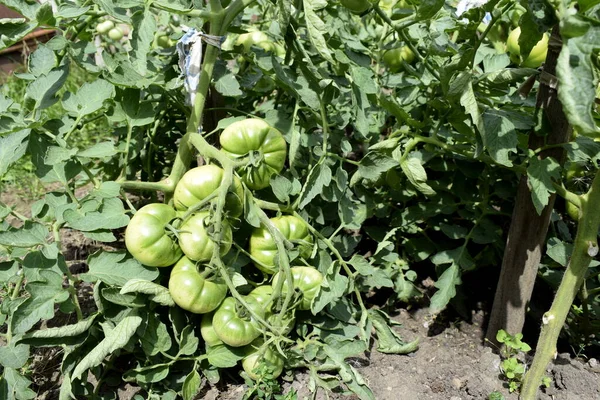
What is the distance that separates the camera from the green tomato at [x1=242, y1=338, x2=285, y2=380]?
4.25ft

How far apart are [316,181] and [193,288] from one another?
394 millimetres

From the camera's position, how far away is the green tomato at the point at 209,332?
1.36m

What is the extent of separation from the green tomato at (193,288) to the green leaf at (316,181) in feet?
0.99

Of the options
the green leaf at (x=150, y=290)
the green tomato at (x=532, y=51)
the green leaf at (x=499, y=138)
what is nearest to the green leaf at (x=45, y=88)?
the green leaf at (x=150, y=290)

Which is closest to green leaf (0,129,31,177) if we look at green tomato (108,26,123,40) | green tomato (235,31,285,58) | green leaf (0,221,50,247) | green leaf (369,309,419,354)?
green leaf (0,221,50,247)

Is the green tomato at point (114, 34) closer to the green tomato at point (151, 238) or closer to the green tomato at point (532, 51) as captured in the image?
the green tomato at point (151, 238)

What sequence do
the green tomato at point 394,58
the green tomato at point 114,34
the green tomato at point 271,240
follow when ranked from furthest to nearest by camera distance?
the green tomato at point 114,34 → the green tomato at point 394,58 → the green tomato at point 271,240

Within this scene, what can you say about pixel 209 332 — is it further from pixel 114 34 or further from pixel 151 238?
pixel 114 34

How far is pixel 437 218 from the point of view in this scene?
1707 mm

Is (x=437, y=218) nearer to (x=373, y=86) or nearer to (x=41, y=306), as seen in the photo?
(x=373, y=86)

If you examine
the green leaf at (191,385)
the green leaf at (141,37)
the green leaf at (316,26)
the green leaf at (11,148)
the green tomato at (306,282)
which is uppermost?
the green leaf at (316,26)

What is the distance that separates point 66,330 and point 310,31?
829mm

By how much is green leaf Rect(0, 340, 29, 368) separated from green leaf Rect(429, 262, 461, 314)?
97 centimetres

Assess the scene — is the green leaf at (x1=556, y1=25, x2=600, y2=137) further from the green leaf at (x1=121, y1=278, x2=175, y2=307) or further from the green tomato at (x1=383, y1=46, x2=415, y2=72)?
the green tomato at (x1=383, y1=46, x2=415, y2=72)
